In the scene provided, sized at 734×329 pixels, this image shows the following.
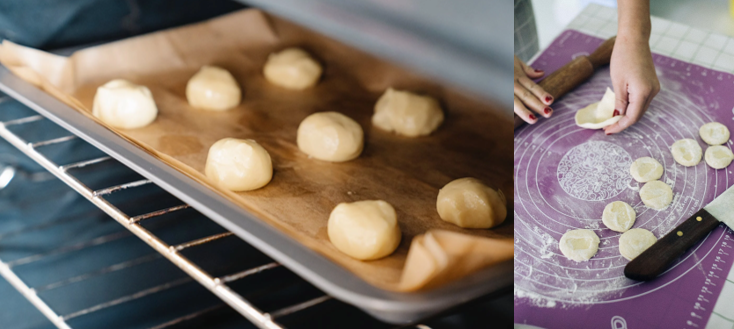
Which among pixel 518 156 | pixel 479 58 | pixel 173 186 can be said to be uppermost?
pixel 479 58

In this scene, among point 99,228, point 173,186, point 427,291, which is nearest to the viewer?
point 427,291

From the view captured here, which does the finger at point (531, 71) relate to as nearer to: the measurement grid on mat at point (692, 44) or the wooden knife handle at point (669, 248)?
the measurement grid on mat at point (692, 44)

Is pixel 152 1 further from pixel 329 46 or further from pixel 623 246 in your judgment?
pixel 623 246

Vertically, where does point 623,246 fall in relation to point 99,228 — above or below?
above

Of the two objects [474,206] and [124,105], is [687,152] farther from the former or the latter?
[124,105]

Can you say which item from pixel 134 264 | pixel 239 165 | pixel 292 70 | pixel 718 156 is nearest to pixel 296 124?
pixel 292 70

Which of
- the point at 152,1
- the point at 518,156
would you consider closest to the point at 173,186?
the point at 518,156
